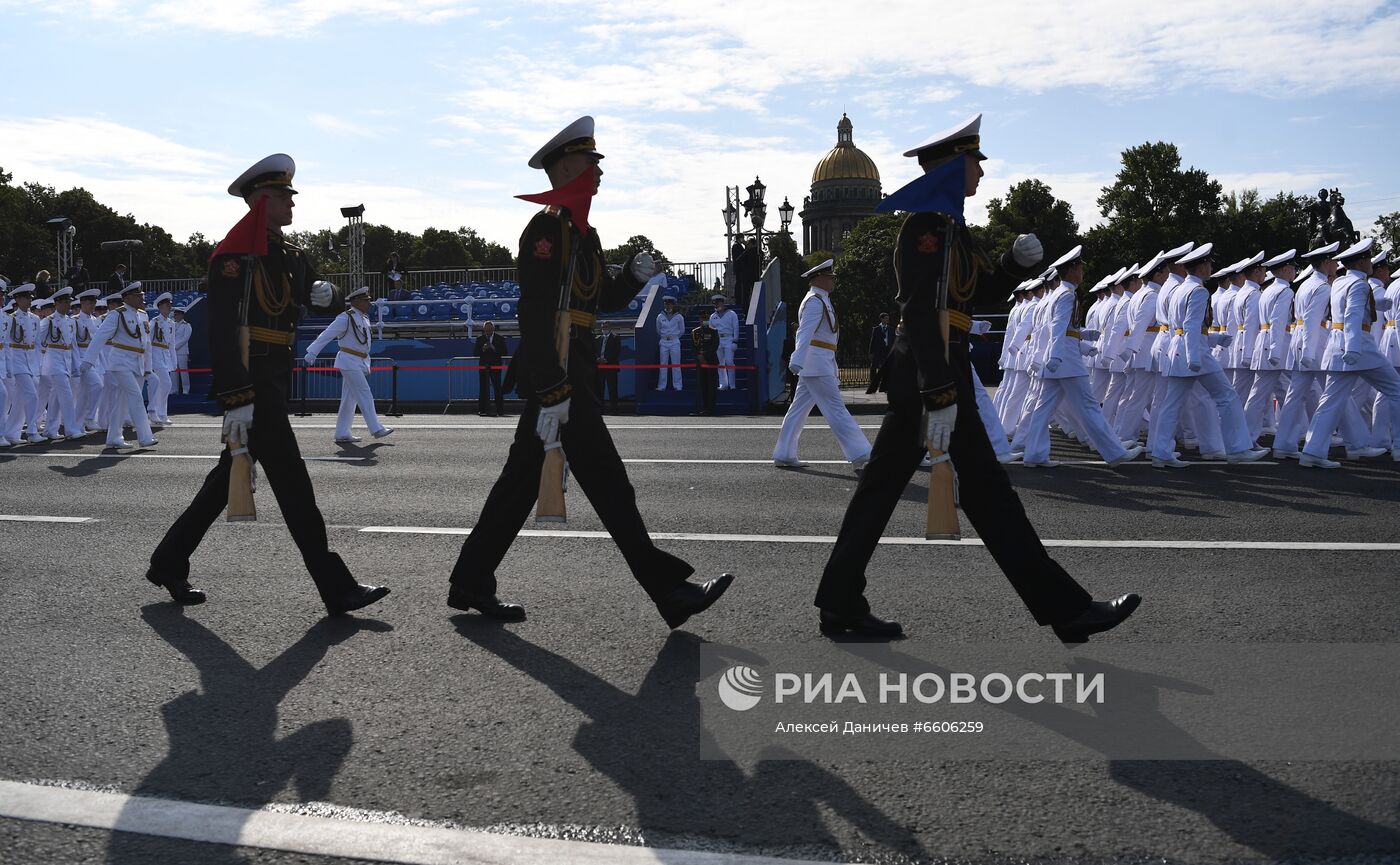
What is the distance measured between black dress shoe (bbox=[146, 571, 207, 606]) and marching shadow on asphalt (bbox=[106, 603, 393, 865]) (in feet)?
2.59

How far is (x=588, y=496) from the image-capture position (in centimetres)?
539

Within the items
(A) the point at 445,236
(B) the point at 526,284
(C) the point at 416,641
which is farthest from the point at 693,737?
(A) the point at 445,236

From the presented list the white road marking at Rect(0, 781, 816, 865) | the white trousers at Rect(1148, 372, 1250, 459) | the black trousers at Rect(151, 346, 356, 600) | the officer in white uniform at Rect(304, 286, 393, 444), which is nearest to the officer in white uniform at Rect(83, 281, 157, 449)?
the officer in white uniform at Rect(304, 286, 393, 444)

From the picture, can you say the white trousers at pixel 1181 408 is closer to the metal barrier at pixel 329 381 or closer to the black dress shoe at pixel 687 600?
the black dress shoe at pixel 687 600

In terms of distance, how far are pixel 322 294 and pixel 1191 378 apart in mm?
9089

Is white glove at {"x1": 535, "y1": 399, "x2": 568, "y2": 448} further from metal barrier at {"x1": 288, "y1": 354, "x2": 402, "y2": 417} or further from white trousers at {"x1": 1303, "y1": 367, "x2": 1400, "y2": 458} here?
metal barrier at {"x1": 288, "y1": 354, "x2": 402, "y2": 417}

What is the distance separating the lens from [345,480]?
37.5 feet

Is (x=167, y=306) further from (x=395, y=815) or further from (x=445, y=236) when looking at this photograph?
(x=445, y=236)

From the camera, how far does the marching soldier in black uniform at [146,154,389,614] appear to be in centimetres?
577

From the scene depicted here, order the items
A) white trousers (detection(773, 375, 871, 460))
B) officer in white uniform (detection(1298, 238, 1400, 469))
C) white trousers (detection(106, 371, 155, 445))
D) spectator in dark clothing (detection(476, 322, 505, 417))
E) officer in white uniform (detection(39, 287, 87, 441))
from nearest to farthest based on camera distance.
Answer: white trousers (detection(773, 375, 871, 460))
officer in white uniform (detection(1298, 238, 1400, 469))
white trousers (detection(106, 371, 155, 445))
officer in white uniform (detection(39, 287, 87, 441))
spectator in dark clothing (detection(476, 322, 505, 417))

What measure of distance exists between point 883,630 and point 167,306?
18892mm

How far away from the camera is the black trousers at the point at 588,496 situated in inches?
208

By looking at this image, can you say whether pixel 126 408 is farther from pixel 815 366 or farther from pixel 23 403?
pixel 815 366

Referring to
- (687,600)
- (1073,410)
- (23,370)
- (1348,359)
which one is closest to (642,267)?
(687,600)
